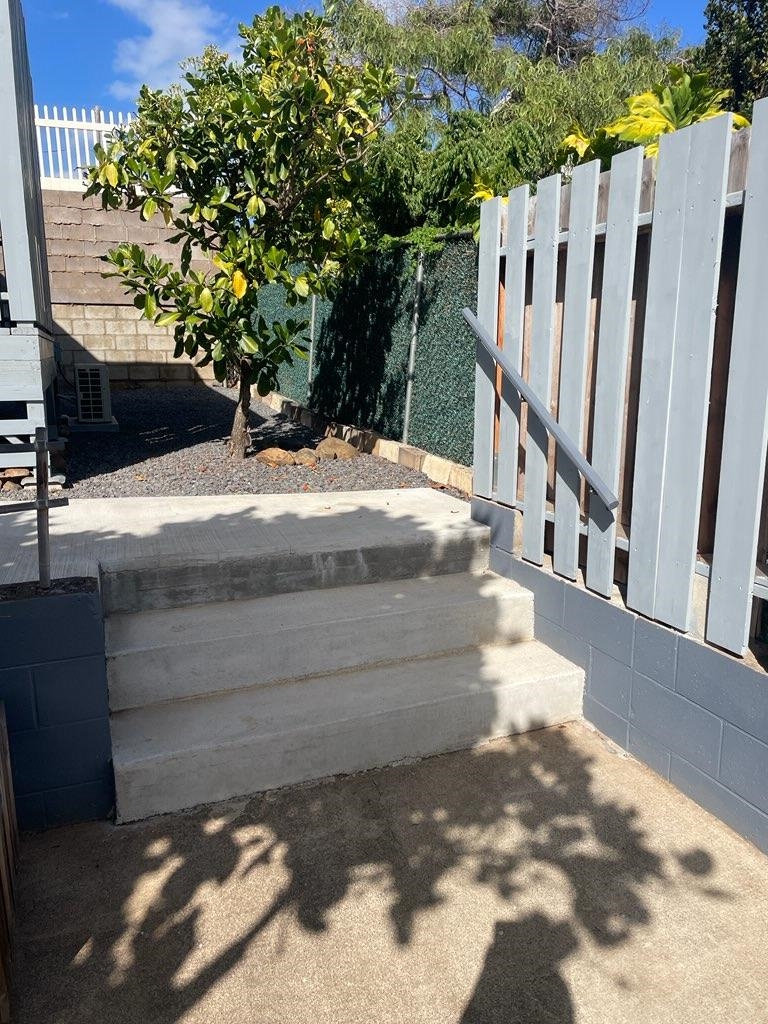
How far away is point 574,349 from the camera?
3322 mm

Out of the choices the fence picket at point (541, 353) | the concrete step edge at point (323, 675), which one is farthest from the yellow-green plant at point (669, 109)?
the concrete step edge at point (323, 675)

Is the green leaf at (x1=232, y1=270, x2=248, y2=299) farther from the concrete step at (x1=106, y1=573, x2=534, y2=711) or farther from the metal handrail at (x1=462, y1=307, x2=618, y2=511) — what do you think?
the concrete step at (x1=106, y1=573, x2=534, y2=711)

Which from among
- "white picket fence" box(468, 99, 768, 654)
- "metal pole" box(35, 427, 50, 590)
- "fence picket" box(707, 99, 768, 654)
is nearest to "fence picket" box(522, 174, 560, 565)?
"white picket fence" box(468, 99, 768, 654)

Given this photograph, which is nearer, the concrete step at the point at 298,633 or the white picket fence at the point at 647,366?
the white picket fence at the point at 647,366

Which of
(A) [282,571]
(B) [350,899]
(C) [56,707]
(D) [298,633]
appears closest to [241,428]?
(A) [282,571]

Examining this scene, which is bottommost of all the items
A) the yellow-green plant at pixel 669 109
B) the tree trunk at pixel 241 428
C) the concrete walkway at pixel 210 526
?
the concrete walkway at pixel 210 526

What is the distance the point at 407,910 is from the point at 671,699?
135 centimetres

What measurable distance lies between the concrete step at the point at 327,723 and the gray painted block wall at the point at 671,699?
0.18 m

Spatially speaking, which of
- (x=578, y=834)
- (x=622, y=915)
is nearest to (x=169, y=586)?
(x=578, y=834)

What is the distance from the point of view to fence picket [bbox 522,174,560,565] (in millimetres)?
3430

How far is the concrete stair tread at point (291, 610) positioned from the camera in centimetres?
322

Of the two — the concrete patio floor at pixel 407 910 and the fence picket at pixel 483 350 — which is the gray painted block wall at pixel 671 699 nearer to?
the concrete patio floor at pixel 407 910

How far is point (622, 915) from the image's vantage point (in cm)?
230

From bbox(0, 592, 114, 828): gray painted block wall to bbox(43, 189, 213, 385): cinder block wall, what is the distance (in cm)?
922
